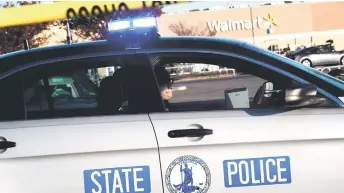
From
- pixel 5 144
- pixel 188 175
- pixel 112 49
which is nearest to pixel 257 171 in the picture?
pixel 188 175

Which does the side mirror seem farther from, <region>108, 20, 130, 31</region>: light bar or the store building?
the store building

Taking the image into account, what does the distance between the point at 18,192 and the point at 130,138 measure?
2.13 ft

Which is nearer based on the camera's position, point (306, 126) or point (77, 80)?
point (306, 126)

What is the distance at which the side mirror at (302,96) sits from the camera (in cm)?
275

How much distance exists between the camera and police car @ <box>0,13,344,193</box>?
8.91ft

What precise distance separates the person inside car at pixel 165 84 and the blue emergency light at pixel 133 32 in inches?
7.5

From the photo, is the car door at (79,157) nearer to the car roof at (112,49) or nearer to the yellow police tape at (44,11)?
the car roof at (112,49)

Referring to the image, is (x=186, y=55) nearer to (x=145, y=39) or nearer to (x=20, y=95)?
(x=145, y=39)

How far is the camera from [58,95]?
10.0 feet

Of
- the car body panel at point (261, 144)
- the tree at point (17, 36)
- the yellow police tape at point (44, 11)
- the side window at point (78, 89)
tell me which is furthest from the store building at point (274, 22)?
the car body panel at point (261, 144)

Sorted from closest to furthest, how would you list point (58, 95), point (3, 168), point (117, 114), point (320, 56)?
1. point (3, 168)
2. point (117, 114)
3. point (58, 95)
4. point (320, 56)

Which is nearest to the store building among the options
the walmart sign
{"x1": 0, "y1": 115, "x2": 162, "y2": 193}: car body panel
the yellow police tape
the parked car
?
the walmart sign

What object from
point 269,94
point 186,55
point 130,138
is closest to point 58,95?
point 130,138

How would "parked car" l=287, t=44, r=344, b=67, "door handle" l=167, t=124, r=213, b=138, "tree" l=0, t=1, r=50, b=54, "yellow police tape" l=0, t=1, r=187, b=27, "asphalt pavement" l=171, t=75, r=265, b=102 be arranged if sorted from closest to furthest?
"door handle" l=167, t=124, r=213, b=138 → "asphalt pavement" l=171, t=75, r=265, b=102 → "yellow police tape" l=0, t=1, r=187, b=27 → "parked car" l=287, t=44, r=344, b=67 → "tree" l=0, t=1, r=50, b=54
